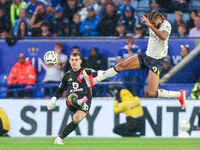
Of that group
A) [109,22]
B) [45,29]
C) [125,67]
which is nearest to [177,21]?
[109,22]

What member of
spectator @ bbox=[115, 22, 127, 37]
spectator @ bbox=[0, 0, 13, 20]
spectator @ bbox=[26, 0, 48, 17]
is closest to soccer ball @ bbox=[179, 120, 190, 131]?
spectator @ bbox=[115, 22, 127, 37]

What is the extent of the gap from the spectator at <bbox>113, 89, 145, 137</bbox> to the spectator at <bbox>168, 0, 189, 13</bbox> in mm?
4106

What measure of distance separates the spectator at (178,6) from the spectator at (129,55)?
2.47 m

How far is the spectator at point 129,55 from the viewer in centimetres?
1215

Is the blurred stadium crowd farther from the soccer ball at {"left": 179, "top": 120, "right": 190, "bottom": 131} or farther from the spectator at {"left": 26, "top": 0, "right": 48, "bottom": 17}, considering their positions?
the soccer ball at {"left": 179, "top": 120, "right": 190, "bottom": 131}

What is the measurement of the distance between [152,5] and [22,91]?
531 centimetres

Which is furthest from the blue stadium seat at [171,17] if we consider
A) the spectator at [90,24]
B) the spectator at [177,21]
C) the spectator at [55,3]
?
the spectator at [55,3]

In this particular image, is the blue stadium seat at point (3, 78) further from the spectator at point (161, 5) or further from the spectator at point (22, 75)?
the spectator at point (161, 5)

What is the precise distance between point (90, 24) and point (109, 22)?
0.59m

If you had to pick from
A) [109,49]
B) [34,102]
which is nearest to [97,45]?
[109,49]

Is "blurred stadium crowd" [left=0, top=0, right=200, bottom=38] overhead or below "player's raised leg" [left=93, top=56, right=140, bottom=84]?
overhead

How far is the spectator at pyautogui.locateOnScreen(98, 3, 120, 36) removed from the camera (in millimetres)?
13391

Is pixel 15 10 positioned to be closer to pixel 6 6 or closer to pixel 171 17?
pixel 6 6

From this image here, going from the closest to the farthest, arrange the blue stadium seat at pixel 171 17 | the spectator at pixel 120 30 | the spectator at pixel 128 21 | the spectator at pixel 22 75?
the spectator at pixel 22 75 < the spectator at pixel 120 30 < the spectator at pixel 128 21 < the blue stadium seat at pixel 171 17
